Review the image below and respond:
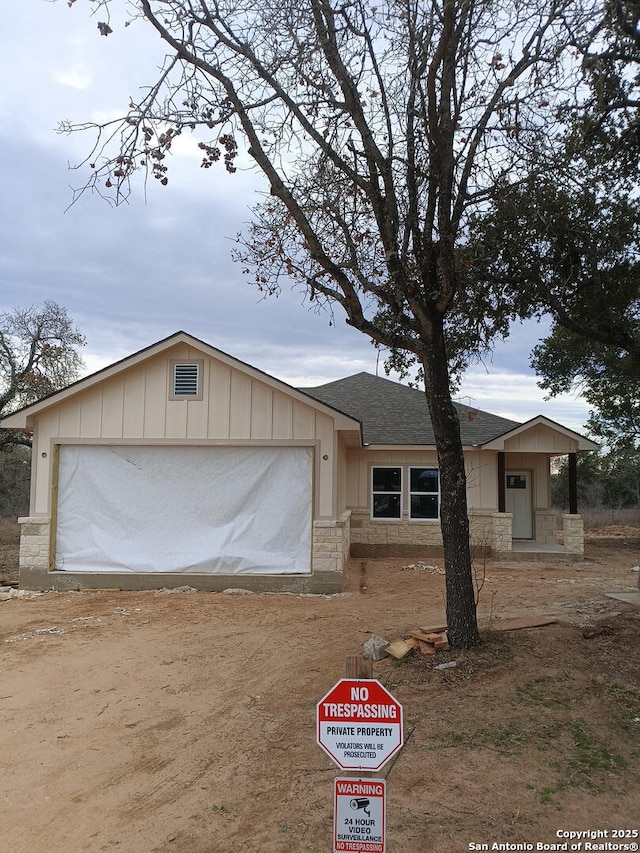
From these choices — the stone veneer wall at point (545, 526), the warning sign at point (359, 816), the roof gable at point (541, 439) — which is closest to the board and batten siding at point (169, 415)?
the roof gable at point (541, 439)

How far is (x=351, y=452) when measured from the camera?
17531 mm

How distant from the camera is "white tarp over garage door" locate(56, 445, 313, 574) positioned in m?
12.6

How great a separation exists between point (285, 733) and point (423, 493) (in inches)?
486

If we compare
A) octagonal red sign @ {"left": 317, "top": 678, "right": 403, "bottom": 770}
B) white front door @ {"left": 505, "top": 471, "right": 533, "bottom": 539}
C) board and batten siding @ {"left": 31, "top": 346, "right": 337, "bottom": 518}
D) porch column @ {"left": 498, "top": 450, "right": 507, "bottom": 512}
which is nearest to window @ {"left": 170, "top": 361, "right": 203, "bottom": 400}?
board and batten siding @ {"left": 31, "top": 346, "right": 337, "bottom": 518}

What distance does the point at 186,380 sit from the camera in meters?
12.7

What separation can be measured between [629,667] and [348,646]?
3.19 m

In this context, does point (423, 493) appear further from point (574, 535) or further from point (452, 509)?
point (452, 509)

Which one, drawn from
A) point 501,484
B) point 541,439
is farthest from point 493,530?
point 541,439

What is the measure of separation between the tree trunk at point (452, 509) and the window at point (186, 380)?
6633 mm

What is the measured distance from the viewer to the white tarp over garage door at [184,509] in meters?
12.6

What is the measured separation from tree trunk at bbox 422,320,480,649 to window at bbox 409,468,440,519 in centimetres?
1032

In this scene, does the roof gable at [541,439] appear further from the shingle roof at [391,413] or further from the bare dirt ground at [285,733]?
the bare dirt ground at [285,733]

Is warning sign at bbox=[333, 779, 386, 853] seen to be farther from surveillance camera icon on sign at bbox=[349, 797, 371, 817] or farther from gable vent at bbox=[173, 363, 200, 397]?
gable vent at bbox=[173, 363, 200, 397]

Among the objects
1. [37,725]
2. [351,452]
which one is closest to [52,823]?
[37,725]
